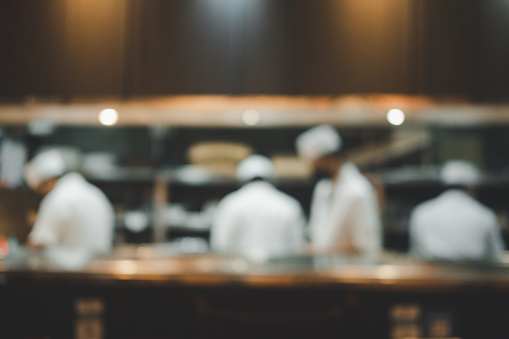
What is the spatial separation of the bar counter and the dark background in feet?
3.65

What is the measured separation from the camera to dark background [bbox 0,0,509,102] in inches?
102

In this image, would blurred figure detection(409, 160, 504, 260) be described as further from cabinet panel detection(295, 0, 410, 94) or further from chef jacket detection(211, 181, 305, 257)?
cabinet panel detection(295, 0, 410, 94)

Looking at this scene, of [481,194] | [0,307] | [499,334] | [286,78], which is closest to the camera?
[499,334]

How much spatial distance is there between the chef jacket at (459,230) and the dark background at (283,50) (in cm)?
114

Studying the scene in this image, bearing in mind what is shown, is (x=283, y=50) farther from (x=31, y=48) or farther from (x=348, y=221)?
(x=31, y=48)

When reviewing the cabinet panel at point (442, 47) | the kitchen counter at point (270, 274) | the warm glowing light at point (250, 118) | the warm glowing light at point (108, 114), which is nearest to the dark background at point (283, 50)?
the cabinet panel at point (442, 47)

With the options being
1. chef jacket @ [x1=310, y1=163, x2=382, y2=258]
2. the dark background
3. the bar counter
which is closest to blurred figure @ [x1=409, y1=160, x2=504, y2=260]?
chef jacket @ [x1=310, y1=163, x2=382, y2=258]

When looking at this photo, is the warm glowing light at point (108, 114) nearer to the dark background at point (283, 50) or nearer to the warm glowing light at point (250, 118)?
the dark background at point (283, 50)

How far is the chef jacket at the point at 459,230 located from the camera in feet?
11.1

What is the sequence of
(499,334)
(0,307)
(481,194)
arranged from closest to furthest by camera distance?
(499,334)
(0,307)
(481,194)

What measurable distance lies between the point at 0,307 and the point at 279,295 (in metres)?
1.15

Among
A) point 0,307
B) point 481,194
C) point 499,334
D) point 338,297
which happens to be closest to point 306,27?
point 338,297

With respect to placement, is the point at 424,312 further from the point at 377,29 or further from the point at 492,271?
the point at 377,29

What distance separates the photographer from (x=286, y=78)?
259 cm
